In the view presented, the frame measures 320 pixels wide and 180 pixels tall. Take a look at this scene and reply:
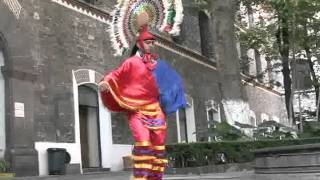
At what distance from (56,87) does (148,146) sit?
11.9 m

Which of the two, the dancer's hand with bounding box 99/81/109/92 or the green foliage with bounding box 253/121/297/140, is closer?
the dancer's hand with bounding box 99/81/109/92

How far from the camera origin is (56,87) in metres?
18.4

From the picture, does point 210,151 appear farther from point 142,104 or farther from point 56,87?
point 142,104

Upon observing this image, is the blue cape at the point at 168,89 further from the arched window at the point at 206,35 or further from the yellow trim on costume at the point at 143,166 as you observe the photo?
the arched window at the point at 206,35

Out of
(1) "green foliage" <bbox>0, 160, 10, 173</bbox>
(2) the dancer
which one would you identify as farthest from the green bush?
(2) the dancer

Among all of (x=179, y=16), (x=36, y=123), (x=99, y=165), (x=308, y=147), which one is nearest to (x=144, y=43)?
(x=179, y=16)

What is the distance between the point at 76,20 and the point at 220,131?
728cm

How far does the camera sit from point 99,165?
20.4 m

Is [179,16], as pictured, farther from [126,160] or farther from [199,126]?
[199,126]

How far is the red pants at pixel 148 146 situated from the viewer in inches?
271

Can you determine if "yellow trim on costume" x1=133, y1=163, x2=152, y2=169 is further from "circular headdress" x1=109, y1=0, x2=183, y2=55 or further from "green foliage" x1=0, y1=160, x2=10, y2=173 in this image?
"green foliage" x1=0, y1=160, x2=10, y2=173

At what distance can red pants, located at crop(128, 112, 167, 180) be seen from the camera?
6883 millimetres

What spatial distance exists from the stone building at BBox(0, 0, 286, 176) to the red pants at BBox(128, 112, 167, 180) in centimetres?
885

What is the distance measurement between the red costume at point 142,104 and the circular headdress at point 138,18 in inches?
25.6
